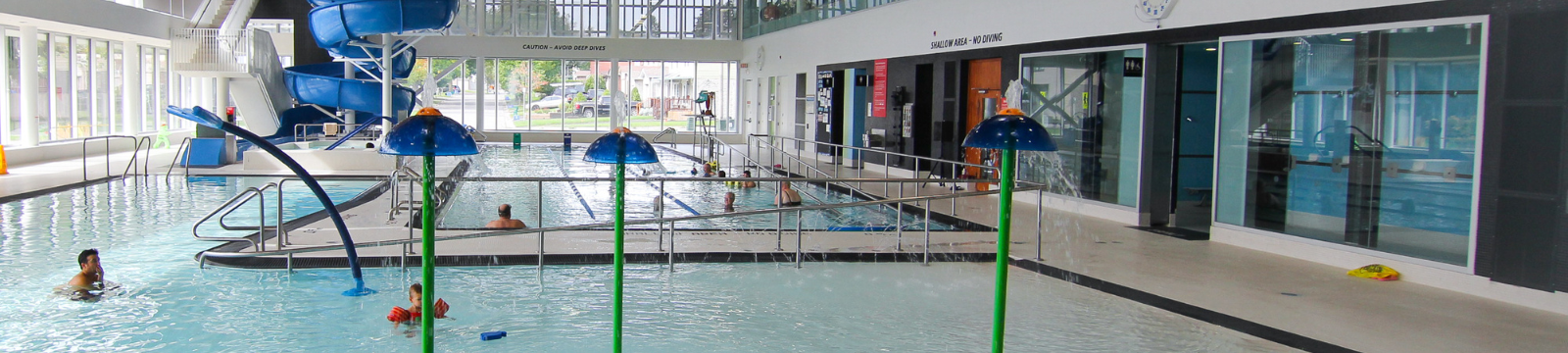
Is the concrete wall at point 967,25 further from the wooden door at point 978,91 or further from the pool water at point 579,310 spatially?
the pool water at point 579,310

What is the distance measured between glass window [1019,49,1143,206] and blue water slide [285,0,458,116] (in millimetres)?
7977

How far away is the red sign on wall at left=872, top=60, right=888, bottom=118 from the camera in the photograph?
18.1m

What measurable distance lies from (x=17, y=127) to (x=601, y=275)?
17595 millimetres

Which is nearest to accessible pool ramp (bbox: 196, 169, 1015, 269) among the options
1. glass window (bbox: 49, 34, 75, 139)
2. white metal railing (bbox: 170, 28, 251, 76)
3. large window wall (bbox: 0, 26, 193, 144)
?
large window wall (bbox: 0, 26, 193, 144)

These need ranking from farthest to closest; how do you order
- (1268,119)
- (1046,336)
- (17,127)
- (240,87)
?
(240,87)
(17,127)
(1268,119)
(1046,336)

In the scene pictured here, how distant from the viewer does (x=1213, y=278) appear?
7523mm

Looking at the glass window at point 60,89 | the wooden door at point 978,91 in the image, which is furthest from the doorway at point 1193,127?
the glass window at point 60,89

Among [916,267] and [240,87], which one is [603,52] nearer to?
[240,87]

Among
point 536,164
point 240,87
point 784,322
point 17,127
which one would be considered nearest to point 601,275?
point 784,322

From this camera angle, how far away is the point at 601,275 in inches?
293

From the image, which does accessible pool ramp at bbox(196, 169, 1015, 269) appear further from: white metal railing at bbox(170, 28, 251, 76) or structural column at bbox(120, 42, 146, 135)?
structural column at bbox(120, 42, 146, 135)

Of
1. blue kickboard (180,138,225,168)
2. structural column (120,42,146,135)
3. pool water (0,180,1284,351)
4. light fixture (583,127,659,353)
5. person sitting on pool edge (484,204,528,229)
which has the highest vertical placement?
structural column (120,42,146,135)

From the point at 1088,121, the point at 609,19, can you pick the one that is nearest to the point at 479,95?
the point at 609,19

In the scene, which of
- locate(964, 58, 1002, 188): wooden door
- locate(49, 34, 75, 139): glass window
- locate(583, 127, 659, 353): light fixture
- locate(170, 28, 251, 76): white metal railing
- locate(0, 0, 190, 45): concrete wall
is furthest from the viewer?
locate(170, 28, 251, 76): white metal railing
